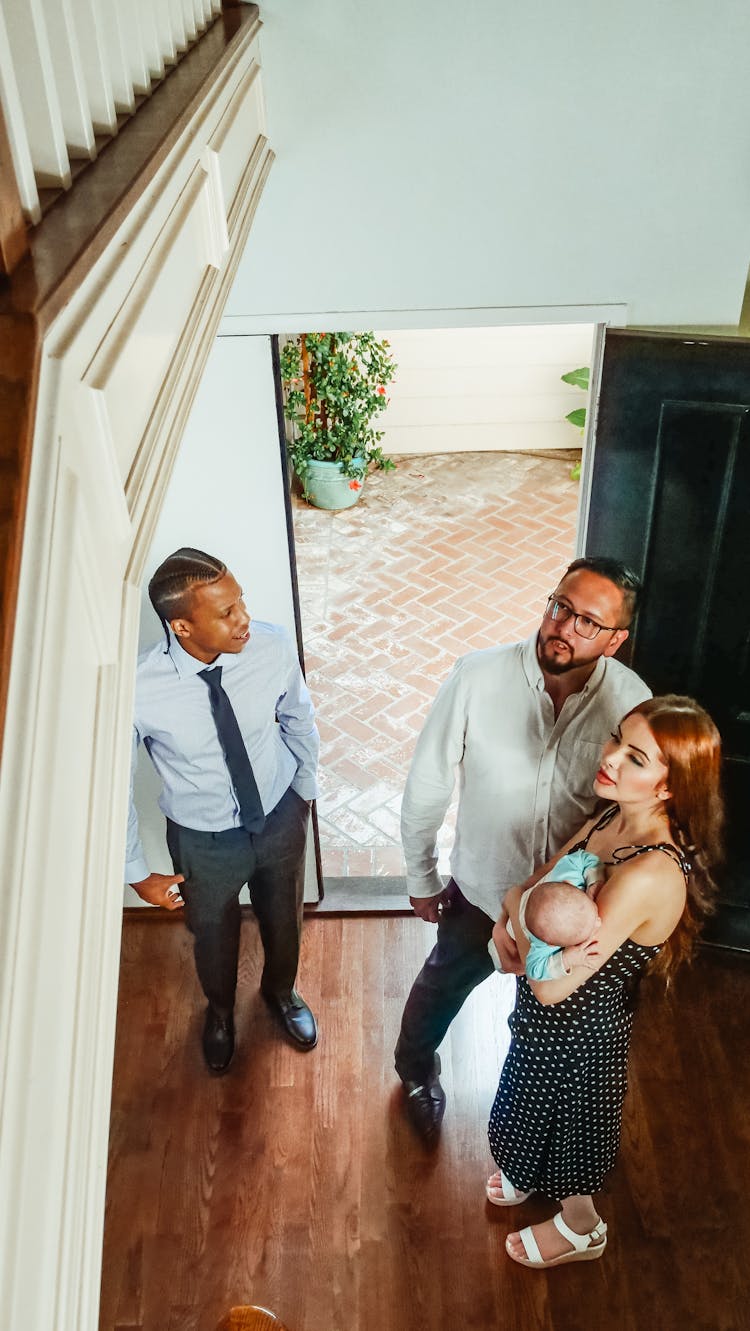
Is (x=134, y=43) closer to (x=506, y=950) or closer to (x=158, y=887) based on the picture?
(x=506, y=950)

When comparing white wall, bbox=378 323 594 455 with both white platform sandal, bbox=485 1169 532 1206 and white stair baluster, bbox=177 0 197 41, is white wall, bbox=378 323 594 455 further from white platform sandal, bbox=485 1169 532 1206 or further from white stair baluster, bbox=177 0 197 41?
white stair baluster, bbox=177 0 197 41

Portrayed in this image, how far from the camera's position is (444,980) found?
2.76 meters

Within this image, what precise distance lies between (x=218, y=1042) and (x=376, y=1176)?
0.64m

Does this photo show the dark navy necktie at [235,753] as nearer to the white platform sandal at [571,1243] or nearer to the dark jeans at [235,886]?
the dark jeans at [235,886]

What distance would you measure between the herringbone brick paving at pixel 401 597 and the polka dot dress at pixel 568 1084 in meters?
1.40

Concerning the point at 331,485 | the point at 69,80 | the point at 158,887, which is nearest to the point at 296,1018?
the point at 158,887

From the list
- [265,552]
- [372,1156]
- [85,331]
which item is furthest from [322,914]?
[85,331]

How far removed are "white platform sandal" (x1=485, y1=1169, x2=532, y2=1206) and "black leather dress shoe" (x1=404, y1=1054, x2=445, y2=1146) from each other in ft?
0.71

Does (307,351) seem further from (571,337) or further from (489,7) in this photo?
(489,7)

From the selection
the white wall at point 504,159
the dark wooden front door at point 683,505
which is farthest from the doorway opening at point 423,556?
the white wall at point 504,159

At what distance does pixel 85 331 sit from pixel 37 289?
0.08 m

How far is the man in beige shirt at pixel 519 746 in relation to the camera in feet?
7.45

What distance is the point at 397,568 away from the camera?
19.5 ft

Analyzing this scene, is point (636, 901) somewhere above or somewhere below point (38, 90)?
below
